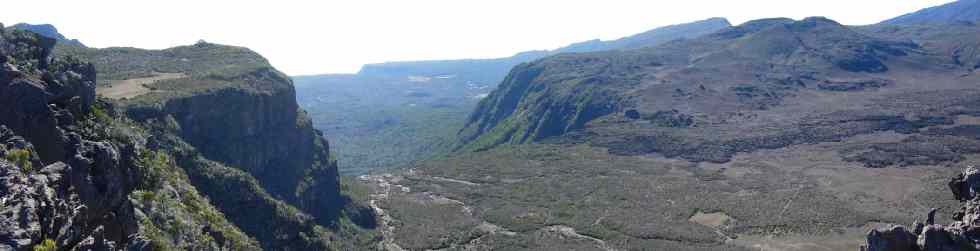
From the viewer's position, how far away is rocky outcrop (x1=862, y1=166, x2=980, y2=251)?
24.9m

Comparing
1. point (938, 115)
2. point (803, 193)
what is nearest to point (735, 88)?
point (938, 115)

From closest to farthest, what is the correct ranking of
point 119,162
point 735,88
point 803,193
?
point 119,162
point 803,193
point 735,88

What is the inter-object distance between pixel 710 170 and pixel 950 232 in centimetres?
10250

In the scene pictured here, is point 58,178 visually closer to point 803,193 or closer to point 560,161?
point 803,193

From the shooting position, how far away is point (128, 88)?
240 feet

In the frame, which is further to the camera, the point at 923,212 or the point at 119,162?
the point at 923,212

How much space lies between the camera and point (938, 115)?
142750 millimetres

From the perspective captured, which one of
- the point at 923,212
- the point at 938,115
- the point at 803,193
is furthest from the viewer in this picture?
the point at 938,115

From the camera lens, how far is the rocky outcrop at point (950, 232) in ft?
81.8

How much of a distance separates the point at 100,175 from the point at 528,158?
4866 inches

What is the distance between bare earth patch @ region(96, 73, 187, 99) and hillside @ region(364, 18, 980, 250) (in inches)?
1513

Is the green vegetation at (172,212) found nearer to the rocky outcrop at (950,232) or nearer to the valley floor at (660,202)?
the rocky outcrop at (950,232)

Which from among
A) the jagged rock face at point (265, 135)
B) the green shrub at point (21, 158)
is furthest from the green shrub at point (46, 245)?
the jagged rock face at point (265, 135)

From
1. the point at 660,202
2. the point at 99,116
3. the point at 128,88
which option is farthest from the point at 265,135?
the point at 660,202
